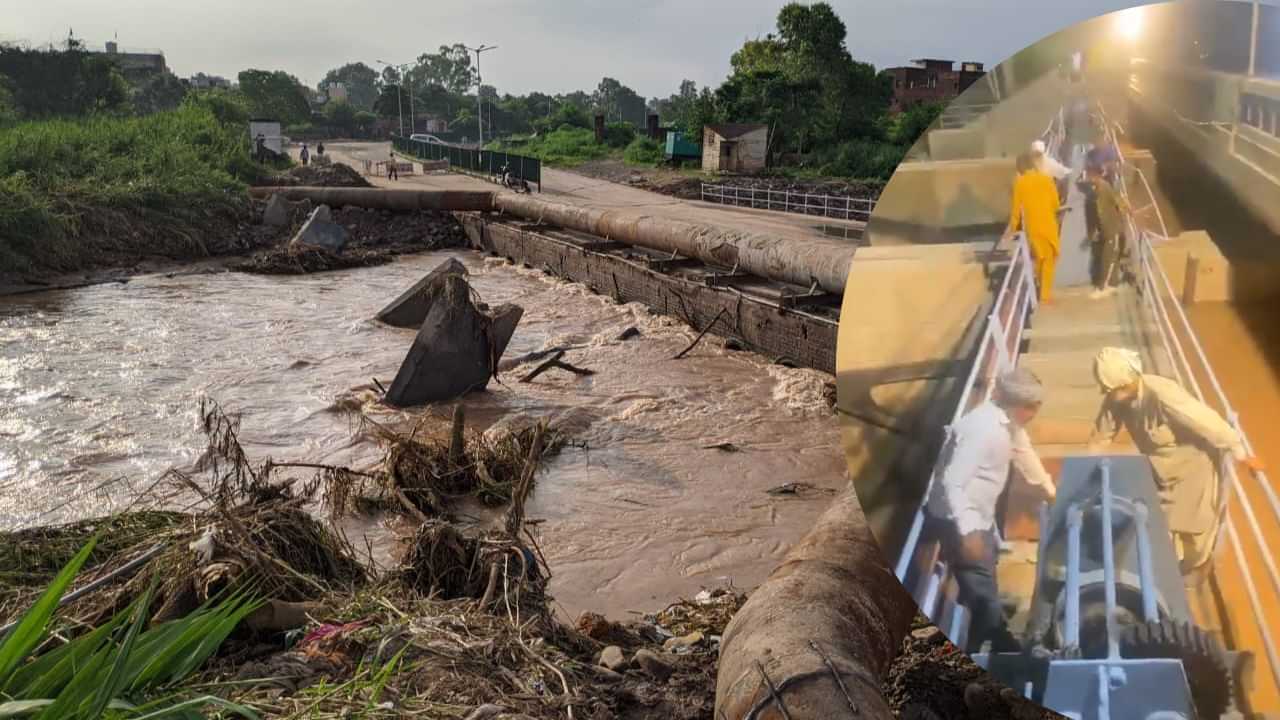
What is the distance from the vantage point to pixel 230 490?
Answer: 536 cm

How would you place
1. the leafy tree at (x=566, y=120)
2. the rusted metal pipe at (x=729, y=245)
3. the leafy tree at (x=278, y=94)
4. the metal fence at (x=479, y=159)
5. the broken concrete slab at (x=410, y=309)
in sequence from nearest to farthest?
the rusted metal pipe at (x=729, y=245) < the broken concrete slab at (x=410, y=309) < the metal fence at (x=479, y=159) < the leafy tree at (x=566, y=120) < the leafy tree at (x=278, y=94)

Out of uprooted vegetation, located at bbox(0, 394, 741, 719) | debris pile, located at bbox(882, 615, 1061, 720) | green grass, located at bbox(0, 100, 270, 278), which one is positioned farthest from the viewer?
green grass, located at bbox(0, 100, 270, 278)

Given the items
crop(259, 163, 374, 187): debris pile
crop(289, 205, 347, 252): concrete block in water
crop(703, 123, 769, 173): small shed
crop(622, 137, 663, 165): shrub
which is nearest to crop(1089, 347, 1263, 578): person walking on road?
crop(289, 205, 347, 252): concrete block in water

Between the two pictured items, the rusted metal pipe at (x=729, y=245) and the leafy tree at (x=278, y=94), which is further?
the leafy tree at (x=278, y=94)

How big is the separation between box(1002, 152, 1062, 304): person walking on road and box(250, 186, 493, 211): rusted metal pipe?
74.1 ft

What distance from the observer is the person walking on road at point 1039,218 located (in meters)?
2.54

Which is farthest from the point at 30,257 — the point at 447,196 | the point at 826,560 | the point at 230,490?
the point at 826,560

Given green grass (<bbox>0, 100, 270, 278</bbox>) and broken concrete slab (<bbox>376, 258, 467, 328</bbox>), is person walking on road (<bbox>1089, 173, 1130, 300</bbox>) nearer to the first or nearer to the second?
broken concrete slab (<bbox>376, 258, 467, 328</bbox>)

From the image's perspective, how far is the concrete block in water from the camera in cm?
2181

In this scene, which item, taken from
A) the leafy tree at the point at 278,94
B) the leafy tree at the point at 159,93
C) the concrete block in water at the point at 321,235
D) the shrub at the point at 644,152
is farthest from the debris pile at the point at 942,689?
the leafy tree at the point at 278,94

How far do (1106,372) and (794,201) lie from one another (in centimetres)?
2638

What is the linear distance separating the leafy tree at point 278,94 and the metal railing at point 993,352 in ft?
305

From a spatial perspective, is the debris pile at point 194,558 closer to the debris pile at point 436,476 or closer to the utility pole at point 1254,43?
the debris pile at point 436,476

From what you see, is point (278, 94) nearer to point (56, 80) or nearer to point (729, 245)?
point (56, 80)
